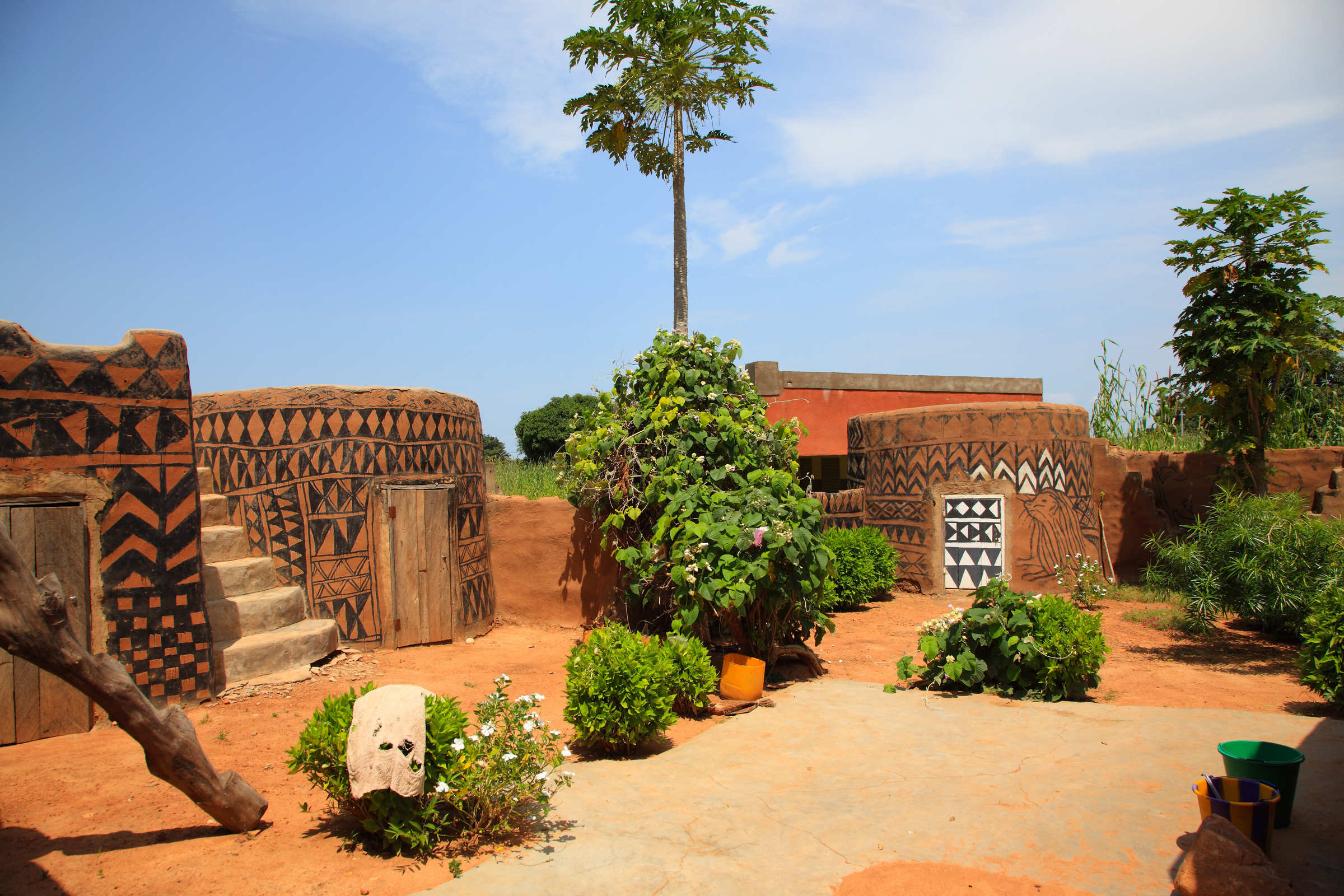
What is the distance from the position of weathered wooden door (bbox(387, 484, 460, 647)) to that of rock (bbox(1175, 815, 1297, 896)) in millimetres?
7030

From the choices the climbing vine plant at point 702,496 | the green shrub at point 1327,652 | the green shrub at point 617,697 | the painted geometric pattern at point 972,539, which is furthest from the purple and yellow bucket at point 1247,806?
the painted geometric pattern at point 972,539

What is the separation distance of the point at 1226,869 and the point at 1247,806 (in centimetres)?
60

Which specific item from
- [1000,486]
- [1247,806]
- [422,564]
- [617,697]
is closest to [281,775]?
[617,697]

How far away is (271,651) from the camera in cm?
675

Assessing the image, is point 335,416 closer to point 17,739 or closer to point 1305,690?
point 17,739

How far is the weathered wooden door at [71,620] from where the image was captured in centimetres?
525

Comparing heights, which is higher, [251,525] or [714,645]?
[251,525]

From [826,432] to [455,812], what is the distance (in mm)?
13926

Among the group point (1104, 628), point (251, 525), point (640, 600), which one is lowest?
point (1104, 628)

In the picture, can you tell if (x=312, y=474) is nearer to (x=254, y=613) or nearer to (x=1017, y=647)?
(x=254, y=613)

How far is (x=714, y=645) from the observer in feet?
24.8

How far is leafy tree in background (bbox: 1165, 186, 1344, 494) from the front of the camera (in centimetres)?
931

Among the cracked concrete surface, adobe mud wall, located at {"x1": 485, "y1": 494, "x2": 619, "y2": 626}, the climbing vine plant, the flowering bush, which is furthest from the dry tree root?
the flowering bush

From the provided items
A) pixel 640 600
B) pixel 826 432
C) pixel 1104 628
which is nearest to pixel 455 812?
pixel 640 600
